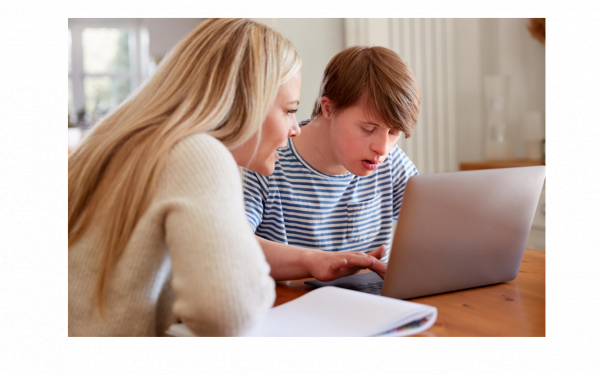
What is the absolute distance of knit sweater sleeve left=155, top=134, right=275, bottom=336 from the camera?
1.95 feet

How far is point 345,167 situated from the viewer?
128 centimetres

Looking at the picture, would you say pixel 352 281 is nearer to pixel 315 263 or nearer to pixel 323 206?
pixel 315 263

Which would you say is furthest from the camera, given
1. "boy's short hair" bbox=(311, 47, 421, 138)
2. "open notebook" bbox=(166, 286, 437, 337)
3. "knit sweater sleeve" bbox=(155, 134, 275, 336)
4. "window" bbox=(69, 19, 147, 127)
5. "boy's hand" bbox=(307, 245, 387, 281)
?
"window" bbox=(69, 19, 147, 127)

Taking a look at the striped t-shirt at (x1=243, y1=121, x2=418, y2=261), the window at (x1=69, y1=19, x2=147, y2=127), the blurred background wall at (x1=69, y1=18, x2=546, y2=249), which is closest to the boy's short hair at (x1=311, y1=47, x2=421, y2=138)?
the striped t-shirt at (x1=243, y1=121, x2=418, y2=261)

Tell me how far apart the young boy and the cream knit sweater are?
429mm

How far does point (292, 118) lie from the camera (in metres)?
0.98

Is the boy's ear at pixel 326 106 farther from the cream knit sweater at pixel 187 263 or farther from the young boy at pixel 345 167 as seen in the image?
the cream knit sweater at pixel 187 263

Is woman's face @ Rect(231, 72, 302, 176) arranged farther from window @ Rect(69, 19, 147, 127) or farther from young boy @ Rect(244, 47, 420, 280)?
window @ Rect(69, 19, 147, 127)

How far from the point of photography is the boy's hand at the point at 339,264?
937 mm

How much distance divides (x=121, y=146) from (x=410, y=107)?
656 mm

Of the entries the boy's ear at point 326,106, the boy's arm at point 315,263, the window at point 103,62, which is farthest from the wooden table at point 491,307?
the window at point 103,62

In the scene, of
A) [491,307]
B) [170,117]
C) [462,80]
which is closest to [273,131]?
[170,117]
